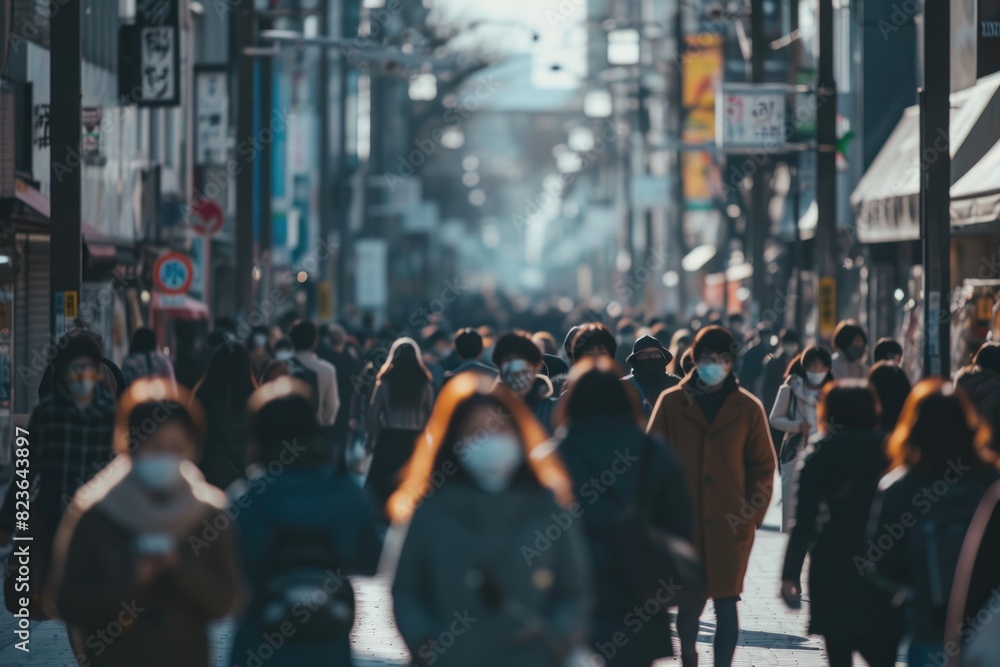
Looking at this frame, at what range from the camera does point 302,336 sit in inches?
624

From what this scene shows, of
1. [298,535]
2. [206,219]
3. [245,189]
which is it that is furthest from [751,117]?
[298,535]

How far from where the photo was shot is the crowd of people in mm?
5281

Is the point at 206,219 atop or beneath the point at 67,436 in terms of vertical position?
atop

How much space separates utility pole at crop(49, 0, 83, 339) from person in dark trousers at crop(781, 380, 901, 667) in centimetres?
1005

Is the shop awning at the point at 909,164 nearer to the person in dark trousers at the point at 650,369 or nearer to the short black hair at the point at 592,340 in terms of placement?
the person in dark trousers at the point at 650,369

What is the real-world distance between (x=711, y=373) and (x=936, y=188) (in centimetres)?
888

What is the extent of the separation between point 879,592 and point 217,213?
66.4 feet

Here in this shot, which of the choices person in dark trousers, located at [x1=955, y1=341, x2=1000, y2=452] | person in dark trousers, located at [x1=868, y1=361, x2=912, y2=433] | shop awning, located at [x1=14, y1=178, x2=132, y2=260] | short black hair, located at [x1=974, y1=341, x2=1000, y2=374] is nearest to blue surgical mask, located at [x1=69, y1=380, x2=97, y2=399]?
person in dark trousers, located at [x1=868, y1=361, x2=912, y2=433]

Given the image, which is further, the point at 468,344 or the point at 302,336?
the point at 302,336

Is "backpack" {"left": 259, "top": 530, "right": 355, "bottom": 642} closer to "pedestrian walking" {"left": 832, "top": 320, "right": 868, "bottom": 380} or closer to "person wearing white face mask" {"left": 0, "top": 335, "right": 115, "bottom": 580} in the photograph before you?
"person wearing white face mask" {"left": 0, "top": 335, "right": 115, "bottom": 580}

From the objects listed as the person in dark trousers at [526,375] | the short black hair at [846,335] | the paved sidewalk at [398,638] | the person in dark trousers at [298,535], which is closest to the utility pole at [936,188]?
the short black hair at [846,335]

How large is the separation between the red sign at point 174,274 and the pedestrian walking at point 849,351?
9.64m

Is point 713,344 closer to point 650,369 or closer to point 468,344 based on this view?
point 650,369

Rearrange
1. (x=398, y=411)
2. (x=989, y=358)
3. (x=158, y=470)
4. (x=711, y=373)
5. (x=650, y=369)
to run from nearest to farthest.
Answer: (x=158, y=470)
(x=711, y=373)
(x=989, y=358)
(x=650, y=369)
(x=398, y=411)
